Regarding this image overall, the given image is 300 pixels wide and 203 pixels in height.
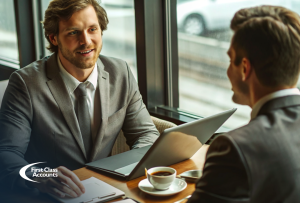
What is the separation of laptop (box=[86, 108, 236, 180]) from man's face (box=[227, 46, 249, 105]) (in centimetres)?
22

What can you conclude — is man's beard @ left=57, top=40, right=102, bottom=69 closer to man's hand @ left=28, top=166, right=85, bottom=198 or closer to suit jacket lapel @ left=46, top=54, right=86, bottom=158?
suit jacket lapel @ left=46, top=54, right=86, bottom=158

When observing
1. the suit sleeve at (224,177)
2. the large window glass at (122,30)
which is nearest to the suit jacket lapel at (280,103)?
the suit sleeve at (224,177)

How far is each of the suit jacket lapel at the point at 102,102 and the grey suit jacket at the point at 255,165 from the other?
1.00 m

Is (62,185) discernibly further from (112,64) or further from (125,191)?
(112,64)

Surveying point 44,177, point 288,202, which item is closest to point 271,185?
point 288,202

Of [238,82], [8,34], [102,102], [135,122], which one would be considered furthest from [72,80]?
[8,34]

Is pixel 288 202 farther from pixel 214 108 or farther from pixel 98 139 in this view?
pixel 214 108

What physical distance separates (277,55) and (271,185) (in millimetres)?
334

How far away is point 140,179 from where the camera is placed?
1.29 metres

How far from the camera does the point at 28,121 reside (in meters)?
1.68

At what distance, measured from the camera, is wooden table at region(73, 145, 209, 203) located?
116 centimetres

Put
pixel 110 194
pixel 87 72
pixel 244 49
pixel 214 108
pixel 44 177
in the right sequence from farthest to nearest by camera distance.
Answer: pixel 214 108 < pixel 87 72 < pixel 44 177 < pixel 110 194 < pixel 244 49

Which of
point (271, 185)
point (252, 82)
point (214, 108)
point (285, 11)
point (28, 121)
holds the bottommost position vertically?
point (214, 108)

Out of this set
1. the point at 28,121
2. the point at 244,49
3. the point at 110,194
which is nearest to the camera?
the point at 244,49
